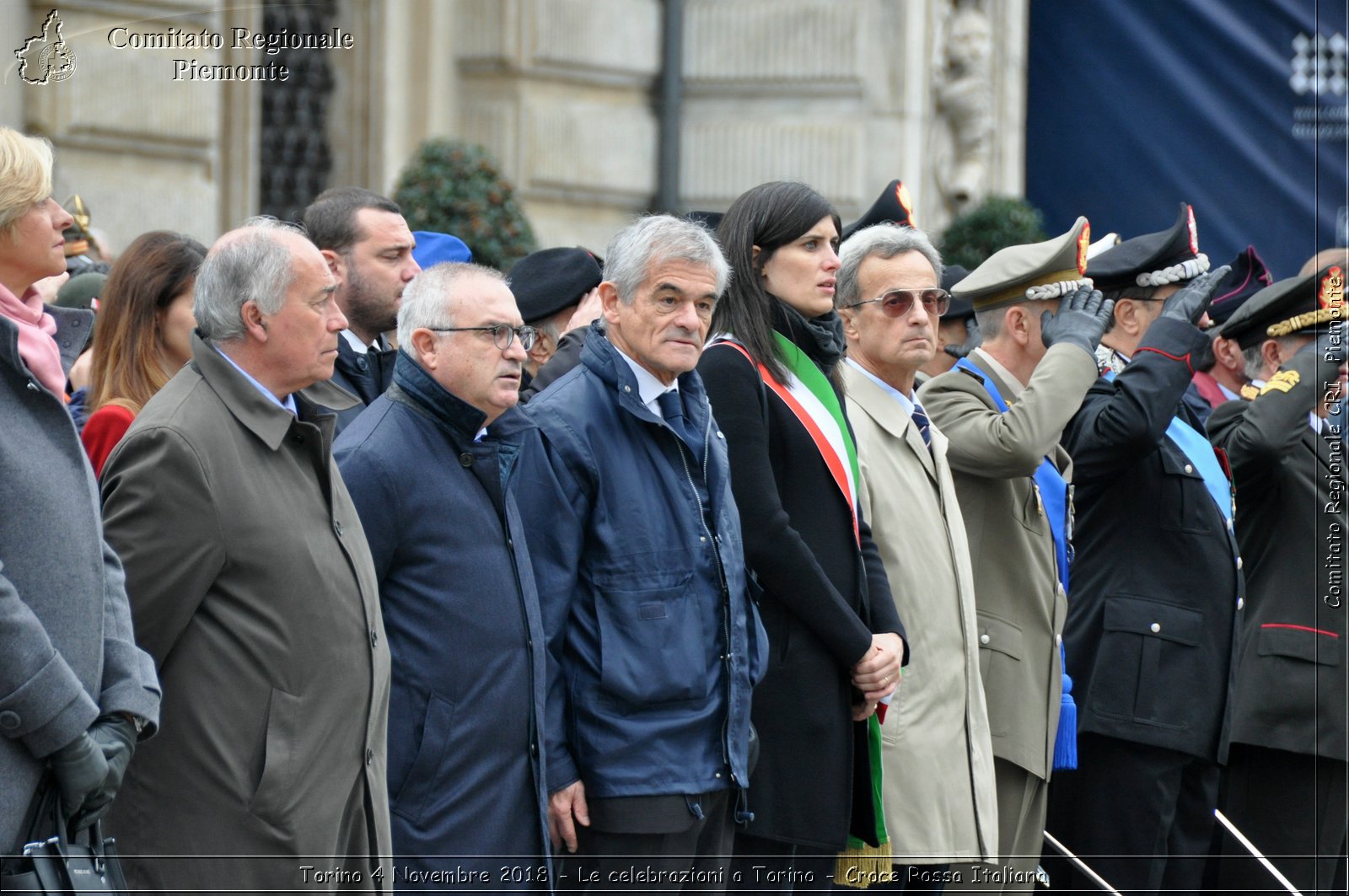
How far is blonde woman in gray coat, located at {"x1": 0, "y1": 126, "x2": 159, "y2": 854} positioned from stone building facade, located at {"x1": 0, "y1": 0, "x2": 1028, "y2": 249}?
5.91 meters

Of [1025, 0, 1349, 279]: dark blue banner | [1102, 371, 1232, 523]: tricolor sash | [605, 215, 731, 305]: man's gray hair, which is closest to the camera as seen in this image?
[605, 215, 731, 305]: man's gray hair

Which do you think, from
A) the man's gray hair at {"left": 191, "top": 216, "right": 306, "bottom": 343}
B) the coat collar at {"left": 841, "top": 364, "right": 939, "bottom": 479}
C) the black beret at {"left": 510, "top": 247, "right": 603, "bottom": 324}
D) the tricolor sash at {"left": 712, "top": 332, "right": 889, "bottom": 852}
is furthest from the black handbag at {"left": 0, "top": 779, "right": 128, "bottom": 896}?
the black beret at {"left": 510, "top": 247, "right": 603, "bottom": 324}

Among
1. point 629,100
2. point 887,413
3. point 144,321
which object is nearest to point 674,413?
point 887,413

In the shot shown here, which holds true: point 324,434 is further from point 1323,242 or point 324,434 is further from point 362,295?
point 1323,242

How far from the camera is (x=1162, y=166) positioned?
12.7m

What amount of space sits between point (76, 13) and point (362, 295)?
146 inches

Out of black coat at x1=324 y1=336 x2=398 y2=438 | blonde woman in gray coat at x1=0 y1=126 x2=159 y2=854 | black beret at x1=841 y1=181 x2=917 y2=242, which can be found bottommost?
blonde woman in gray coat at x1=0 y1=126 x2=159 y2=854

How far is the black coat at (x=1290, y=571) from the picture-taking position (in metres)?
5.73

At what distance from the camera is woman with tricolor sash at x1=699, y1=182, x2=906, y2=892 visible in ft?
13.7

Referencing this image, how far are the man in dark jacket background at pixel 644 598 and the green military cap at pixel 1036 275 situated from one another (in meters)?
1.54

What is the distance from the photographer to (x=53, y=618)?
2.95 m

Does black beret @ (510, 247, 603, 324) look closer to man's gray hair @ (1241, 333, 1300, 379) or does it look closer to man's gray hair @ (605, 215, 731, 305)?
man's gray hair @ (605, 215, 731, 305)

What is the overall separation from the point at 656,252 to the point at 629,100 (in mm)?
7544

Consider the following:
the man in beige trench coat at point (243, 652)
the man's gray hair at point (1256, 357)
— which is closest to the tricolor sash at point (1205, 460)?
the man's gray hair at point (1256, 357)
